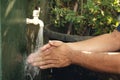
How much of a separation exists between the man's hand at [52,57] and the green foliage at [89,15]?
3.51 feet

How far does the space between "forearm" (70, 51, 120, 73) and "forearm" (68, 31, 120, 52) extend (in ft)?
1.03

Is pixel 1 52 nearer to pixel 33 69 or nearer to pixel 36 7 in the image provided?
pixel 33 69

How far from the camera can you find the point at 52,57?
70.7 inches

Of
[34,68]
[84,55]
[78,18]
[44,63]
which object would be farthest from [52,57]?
[78,18]

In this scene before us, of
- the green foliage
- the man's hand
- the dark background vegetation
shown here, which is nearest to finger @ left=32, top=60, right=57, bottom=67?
the man's hand

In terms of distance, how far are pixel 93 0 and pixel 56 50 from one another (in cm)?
121

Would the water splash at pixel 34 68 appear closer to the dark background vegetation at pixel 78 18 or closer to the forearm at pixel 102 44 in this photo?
the dark background vegetation at pixel 78 18

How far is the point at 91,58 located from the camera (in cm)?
165

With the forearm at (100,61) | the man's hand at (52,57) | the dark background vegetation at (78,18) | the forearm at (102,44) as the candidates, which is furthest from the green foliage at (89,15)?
the forearm at (100,61)

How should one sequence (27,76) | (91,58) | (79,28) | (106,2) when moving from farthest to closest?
(79,28) → (106,2) → (27,76) → (91,58)

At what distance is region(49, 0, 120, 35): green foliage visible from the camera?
2850 millimetres

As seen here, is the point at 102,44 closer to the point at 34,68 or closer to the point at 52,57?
the point at 52,57

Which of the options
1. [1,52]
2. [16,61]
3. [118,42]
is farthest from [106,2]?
[1,52]

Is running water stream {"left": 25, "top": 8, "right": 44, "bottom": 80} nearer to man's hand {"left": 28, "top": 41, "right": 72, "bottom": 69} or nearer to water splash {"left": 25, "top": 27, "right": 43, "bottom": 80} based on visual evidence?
water splash {"left": 25, "top": 27, "right": 43, "bottom": 80}
